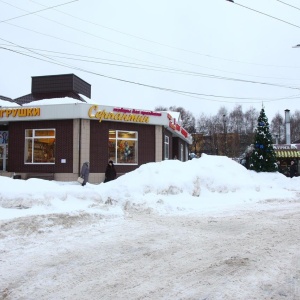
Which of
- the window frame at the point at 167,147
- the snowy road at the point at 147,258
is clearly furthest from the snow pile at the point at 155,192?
the window frame at the point at 167,147

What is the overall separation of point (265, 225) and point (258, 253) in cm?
310

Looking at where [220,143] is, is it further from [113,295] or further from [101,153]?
[113,295]

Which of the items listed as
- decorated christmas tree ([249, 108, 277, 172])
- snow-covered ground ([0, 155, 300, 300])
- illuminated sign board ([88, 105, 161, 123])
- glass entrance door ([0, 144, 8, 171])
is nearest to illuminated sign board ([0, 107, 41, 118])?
glass entrance door ([0, 144, 8, 171])

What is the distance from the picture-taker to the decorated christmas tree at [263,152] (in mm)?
23156

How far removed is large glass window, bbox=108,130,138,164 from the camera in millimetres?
23047

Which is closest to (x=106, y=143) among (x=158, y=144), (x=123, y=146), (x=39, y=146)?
(x=123, y=146)

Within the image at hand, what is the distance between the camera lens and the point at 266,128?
23516 mm

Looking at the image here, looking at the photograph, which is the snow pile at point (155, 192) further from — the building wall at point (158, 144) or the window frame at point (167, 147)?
the window frame at point (167, 147)

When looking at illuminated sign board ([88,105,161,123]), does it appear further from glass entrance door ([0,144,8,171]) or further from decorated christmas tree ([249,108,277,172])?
glass entrance door ([0,144,8,171])

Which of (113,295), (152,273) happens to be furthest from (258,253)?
(113,295)

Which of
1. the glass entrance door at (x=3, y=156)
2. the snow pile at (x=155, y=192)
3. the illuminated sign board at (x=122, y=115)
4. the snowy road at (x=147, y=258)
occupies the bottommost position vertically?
the snowy road at (x=147, y=258)

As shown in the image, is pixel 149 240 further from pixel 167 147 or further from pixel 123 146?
pixel 167 147

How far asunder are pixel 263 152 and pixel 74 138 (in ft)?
38.8

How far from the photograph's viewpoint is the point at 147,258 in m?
6.34
